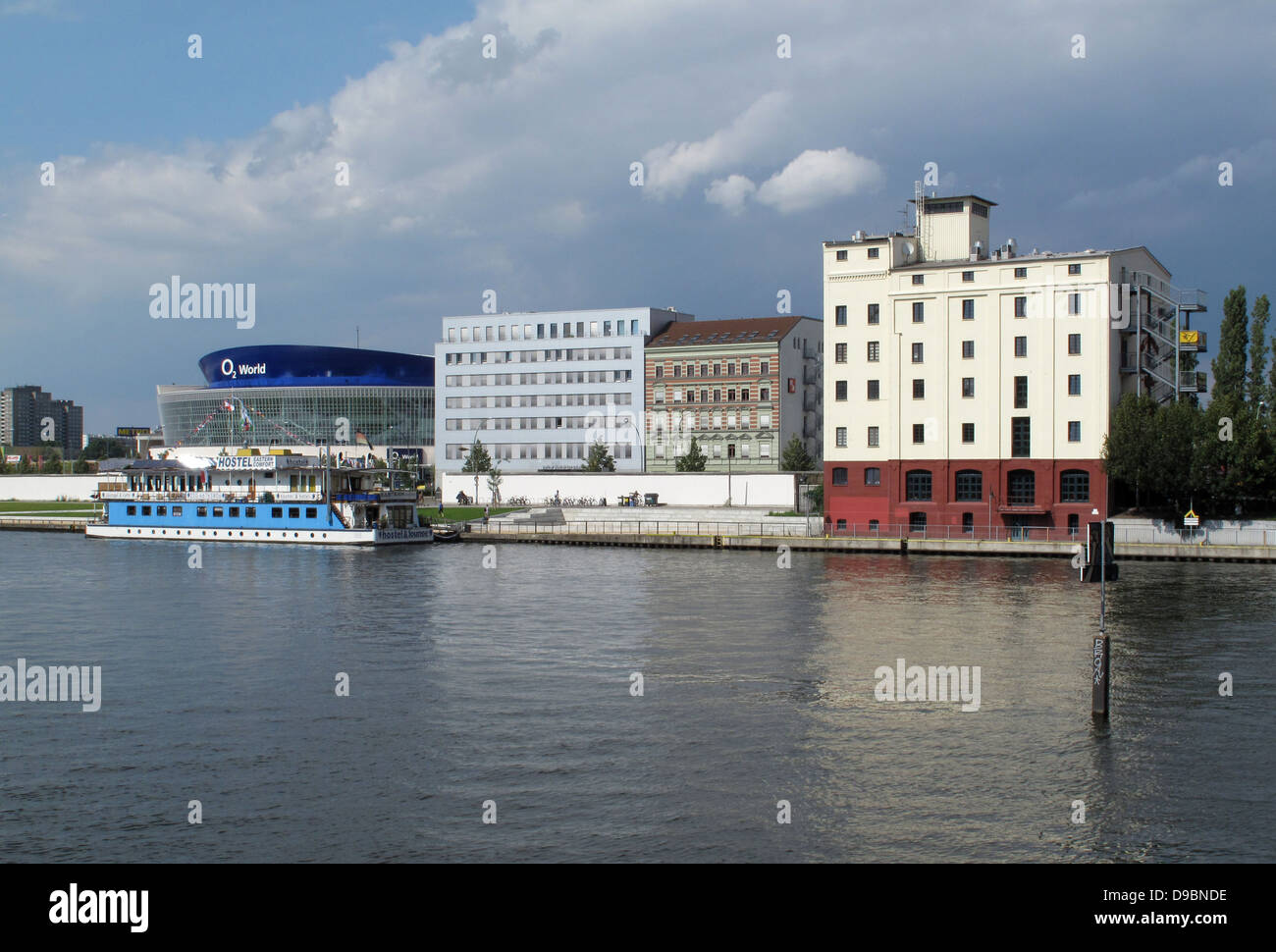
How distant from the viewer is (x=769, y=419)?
131 meters

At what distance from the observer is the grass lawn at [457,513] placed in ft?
367

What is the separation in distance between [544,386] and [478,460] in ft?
43.7

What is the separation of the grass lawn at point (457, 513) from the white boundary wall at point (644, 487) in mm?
5733

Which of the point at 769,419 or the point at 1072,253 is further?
the point at 769,419

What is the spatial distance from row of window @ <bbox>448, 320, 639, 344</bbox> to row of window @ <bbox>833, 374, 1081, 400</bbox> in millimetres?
55269

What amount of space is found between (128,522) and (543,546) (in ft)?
127

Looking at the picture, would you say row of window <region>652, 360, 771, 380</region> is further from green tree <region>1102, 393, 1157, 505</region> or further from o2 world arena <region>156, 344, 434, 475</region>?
green tree <region>1102, 393, 1157, 505</region>

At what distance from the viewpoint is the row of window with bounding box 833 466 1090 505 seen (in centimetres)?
8000

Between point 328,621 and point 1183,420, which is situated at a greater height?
point 1183,420

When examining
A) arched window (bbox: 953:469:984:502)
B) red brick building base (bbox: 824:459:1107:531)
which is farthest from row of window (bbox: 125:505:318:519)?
arched window (bbox: 953:469:984:502)
